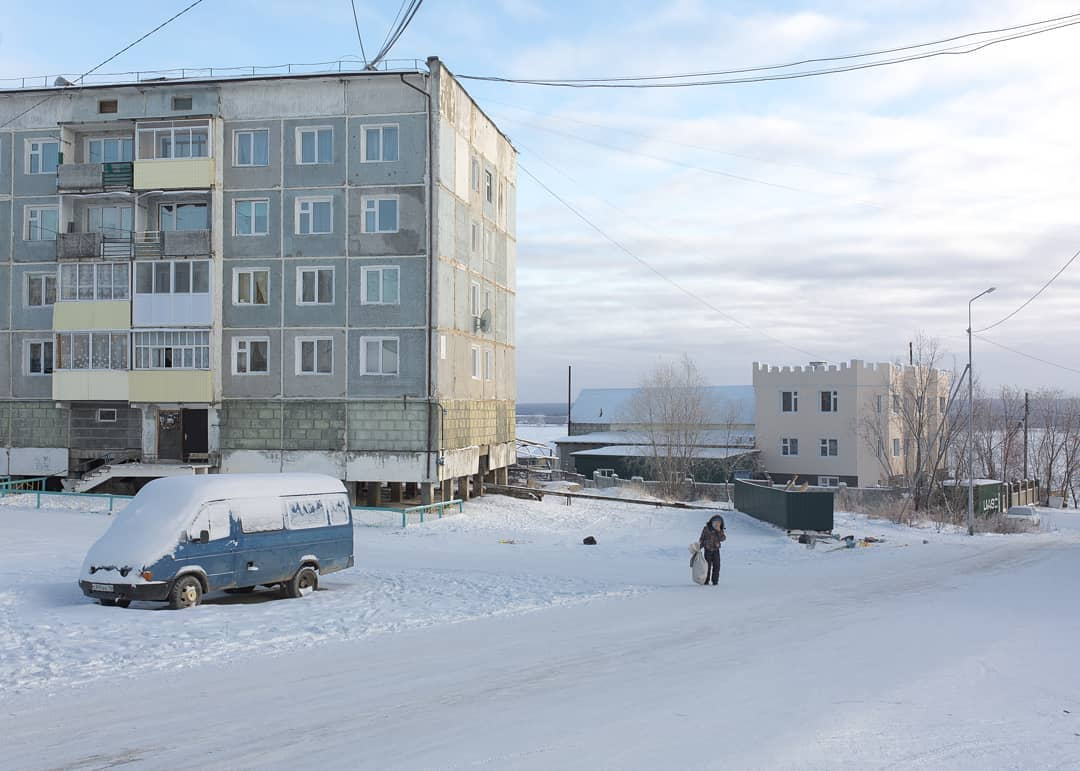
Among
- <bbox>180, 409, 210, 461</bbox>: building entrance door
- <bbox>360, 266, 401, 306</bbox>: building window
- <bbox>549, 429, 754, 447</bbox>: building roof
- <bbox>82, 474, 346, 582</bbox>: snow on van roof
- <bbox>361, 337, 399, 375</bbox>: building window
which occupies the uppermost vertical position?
<bbox>360, 266, 401, 306</bbox>: building window

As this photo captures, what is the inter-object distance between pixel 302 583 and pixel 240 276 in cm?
2145

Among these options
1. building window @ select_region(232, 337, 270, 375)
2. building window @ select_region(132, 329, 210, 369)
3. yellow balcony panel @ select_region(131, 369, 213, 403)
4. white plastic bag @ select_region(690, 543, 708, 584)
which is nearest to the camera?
white plastic bag @ select_region(690, 543, 708, 584)

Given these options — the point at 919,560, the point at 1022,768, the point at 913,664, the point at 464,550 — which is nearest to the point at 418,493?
the point at 464,550

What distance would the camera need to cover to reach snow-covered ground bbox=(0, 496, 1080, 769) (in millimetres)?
8195

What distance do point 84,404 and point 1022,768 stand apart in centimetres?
3725

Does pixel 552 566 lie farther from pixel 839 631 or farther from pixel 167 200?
pixel 167 200

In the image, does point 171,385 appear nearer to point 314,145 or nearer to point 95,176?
point 95,176

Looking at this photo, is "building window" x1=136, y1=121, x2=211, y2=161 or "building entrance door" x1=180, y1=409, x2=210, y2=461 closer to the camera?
"building window" x1=136, y1=121, x2=211, y2=161

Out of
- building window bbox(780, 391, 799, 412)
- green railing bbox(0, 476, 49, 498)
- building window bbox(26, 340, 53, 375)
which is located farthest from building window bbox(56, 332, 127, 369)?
building window bbox(780, 391, 799, 412)

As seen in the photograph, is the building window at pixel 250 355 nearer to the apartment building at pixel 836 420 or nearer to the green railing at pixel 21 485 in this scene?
the green railing at pixel 21 485

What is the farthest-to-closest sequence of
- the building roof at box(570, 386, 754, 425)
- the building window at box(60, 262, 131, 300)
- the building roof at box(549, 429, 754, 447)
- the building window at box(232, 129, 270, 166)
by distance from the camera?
1. the building roof at box(570, 386, 754, 425)
2. the building roof at box(549, 429, 754, 447)
3. the building window at box(60, 262, 131, 300)
4. the building window at box(232, 129, 270, 166)

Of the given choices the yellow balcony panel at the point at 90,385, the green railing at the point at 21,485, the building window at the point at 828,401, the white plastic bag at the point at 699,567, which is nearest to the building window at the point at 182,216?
the yellow balcony panel at the point at 90,385

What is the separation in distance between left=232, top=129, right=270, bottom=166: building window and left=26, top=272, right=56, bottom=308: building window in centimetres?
931

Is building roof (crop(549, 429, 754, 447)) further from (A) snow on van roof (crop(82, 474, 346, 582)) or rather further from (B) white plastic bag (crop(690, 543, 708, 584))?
(A) snow on van roof (crop(82, 474, 346, 582))
